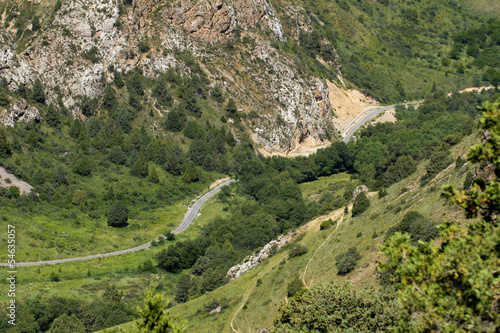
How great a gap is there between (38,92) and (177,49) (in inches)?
1750

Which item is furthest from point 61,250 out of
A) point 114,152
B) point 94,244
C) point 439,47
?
point 439,47

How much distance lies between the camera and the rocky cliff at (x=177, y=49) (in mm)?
126875

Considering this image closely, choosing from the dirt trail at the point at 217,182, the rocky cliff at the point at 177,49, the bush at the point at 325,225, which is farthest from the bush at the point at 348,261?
the rocky cliff at the point at 177,49

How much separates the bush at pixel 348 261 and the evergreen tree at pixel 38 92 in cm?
9297

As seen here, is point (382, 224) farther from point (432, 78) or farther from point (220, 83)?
point (432, 78)

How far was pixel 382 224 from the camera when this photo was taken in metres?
60.2

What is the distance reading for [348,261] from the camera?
52.2m

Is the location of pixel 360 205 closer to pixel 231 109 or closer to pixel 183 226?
pixel 183 226

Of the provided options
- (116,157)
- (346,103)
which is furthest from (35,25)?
(346,103)

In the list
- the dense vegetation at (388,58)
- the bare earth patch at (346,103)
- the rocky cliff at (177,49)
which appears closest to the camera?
the rocky cliff at (177,49)

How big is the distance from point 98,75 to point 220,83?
36698mm

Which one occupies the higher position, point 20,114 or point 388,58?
point 20,114

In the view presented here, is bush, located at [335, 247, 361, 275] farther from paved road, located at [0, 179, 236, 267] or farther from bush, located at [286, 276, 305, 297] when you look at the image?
paved road, located at [0, 179, 236, 267]

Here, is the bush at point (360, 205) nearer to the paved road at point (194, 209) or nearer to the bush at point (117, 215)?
the paved road at point (194, 209)
